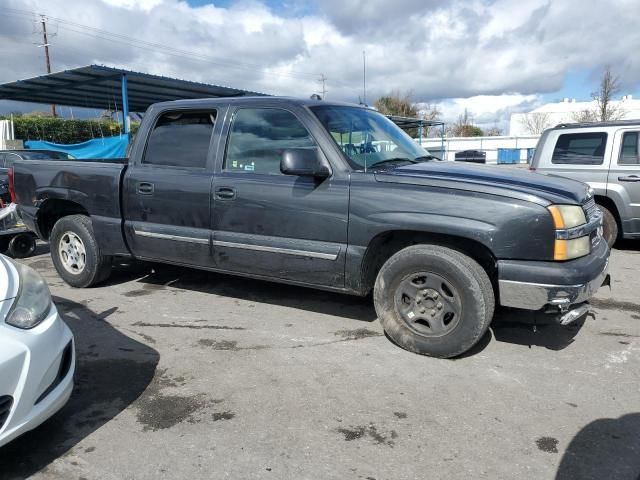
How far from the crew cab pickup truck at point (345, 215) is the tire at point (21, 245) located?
105 inches

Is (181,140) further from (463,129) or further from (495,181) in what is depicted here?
(463,129)

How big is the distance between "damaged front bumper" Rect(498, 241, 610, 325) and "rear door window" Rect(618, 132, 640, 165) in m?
4.45

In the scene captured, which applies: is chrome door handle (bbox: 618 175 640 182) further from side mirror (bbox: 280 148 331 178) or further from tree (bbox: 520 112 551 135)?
tree (bbox: 520 112 551 135)

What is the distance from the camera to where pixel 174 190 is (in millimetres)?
4633

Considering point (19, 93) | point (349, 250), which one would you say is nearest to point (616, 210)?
point (349, 250)

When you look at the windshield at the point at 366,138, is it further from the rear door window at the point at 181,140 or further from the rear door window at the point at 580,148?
the rear door window at the point at 580,148

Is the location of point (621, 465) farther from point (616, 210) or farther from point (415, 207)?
point (616, 210)

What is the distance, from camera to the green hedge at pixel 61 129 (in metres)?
24.3

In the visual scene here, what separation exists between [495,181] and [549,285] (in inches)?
30.8

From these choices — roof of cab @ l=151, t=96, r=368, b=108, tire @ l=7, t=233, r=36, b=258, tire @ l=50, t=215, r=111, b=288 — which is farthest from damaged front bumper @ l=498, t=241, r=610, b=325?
tire @ l=7, t=233, r=36, b=258

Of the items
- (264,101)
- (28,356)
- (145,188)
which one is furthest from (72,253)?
(28,356)

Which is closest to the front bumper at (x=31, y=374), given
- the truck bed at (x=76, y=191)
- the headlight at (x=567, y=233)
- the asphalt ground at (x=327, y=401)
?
the asphalt ground at (x=327, y=401)

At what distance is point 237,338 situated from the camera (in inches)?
166

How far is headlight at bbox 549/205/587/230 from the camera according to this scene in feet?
10.9
